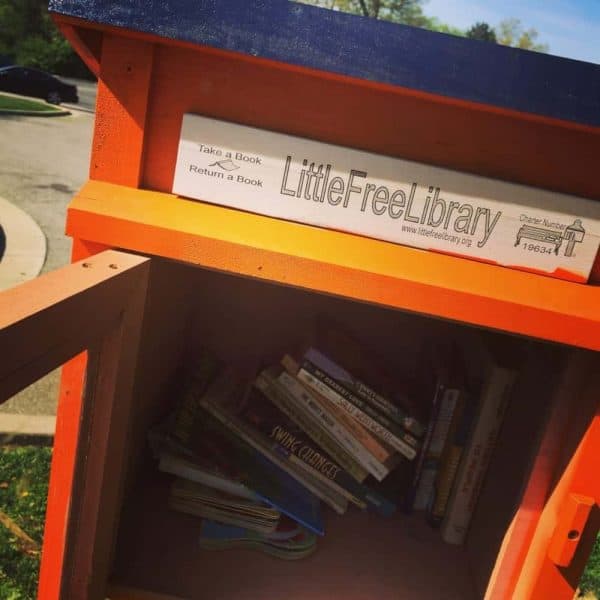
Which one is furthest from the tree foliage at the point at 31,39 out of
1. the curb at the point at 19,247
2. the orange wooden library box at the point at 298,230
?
the orange wooden library box at the point at 298,230

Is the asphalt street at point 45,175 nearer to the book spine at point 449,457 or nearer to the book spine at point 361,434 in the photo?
the book spine at point 361,434

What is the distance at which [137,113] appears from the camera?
3.10ft

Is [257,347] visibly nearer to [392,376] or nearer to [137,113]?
[392,376]

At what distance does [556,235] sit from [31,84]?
59.5ft

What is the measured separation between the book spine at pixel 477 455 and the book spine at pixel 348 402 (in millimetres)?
152

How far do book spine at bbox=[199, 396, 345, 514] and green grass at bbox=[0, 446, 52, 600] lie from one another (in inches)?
33.7

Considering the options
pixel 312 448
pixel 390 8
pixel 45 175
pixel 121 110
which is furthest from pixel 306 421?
pixel 390 8

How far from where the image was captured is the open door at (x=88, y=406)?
681 mm

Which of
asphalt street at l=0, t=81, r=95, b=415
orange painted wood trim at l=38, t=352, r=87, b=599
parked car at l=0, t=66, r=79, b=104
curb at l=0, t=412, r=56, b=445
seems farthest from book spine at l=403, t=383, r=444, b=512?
parked car at l=0, t=66, r=79, b=104

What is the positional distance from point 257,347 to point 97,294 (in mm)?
1078

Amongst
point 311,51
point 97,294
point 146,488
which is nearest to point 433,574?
point 146,488

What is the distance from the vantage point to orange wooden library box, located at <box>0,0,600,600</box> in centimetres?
82

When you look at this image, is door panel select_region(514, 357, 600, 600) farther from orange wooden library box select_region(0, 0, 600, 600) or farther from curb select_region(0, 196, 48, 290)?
curb select_region(0, 196, 48, 290)

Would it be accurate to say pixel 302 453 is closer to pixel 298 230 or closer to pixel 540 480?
pixel 540 480
